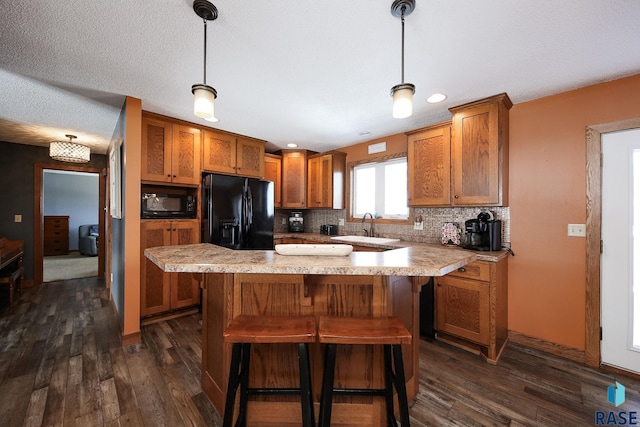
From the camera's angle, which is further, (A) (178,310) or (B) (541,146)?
(A) (178,310)

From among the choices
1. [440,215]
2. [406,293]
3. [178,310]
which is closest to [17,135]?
[178,310]

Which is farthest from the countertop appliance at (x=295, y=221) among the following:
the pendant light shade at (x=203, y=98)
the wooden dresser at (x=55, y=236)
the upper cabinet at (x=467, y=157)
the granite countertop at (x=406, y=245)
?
the wooden dresser at (x=55, y=236)

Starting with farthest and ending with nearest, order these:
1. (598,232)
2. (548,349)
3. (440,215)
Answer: (440,215) < (548,349) < (598,232)

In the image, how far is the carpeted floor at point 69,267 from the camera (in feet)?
A: 15.8

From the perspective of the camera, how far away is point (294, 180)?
14.3 ft

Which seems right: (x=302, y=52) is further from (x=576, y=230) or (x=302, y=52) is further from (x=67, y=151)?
(x=67, y=151)

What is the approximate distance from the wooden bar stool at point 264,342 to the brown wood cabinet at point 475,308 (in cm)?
173

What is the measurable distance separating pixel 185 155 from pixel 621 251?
4.27 meters

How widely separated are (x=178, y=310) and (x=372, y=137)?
3.41 metres

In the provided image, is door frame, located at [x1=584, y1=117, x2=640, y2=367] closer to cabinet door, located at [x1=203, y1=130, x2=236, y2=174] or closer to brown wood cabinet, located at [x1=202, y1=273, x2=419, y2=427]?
brown wood cabinet, located at [x1=202, y1=273, x2=419, y2=427]

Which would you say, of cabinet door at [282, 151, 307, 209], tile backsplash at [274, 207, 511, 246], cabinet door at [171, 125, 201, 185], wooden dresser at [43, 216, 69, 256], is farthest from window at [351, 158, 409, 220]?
wooden dresser at [43, 216, 69, 256]

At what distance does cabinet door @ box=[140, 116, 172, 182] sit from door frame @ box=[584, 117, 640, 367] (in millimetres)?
4077

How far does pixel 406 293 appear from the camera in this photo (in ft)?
5.32

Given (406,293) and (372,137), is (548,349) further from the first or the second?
(372,137)
